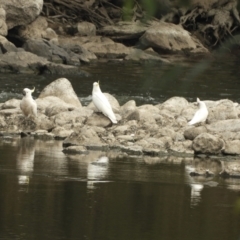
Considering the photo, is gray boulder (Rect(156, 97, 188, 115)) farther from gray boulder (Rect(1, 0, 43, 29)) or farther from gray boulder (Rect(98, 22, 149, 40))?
gray boulder (Rect(98, 22, 149, 40))

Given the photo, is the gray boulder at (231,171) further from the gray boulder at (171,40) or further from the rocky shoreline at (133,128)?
the gray boulder at (171,40)

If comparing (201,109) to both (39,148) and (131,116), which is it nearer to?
(131,116)

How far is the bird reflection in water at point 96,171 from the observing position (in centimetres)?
1035

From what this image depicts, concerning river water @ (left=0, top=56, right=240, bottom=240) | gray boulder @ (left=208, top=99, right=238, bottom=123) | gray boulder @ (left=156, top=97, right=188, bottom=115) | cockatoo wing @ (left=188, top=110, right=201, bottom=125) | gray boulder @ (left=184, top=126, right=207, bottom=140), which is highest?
gray boulder @ (left=156, top=97, right=188, bottom=115)

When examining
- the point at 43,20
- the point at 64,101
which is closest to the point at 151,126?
the point at 64,101

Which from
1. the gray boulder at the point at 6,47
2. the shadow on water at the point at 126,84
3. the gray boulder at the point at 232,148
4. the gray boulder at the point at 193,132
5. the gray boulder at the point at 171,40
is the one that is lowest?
the gray boulder at the point at 232,148

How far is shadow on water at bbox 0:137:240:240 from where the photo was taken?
7.87 metres

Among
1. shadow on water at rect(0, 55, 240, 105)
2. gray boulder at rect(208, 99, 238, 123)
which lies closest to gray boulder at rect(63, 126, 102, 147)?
gray boulder at rect(208, 99, 238, 123)

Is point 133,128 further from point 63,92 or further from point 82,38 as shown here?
point 82,38

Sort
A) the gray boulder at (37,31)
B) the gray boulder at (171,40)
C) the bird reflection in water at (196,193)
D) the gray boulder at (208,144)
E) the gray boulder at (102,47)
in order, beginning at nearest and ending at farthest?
1. the bird reflection in water at (196,193)
2. the gray boulder at (208,144)
3. the gray boulder at (37,31)
4. the gray boulder at (102,47)
5. the gray boulder at (171,40)

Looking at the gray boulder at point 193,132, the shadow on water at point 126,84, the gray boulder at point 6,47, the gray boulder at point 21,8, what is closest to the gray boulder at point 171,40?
the shadow on water at point 126,84

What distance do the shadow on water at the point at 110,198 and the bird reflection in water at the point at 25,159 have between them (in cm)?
1

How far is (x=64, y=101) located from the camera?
1820 cm

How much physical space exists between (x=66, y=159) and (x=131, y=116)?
127 inches
